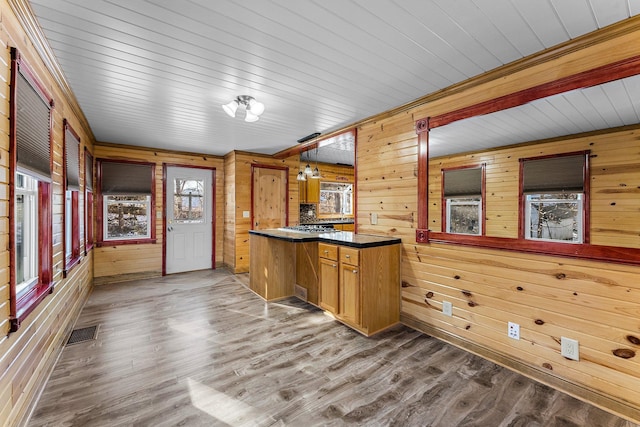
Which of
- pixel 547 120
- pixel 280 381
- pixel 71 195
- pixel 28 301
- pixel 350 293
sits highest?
→ pixel 547 120

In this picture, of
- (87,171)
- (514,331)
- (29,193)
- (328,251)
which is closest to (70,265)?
(29,193)

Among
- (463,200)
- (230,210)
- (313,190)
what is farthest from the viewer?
(313,190)

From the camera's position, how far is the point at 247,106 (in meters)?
2.89

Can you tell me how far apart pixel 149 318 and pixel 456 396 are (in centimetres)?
315

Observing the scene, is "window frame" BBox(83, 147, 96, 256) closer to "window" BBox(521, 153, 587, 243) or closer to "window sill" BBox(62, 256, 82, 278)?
"window sill" BBox(62, 256, 82, 278)

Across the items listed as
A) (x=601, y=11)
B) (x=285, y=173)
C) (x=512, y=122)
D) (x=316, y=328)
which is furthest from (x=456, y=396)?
(x=285, y=173)

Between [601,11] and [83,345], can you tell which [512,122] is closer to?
[601,11]

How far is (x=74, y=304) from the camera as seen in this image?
3.10 metres

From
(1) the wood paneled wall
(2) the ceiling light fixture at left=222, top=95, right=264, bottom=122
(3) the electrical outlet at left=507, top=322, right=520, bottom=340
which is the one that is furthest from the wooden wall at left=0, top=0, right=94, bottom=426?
(3) the electrical outlet at left=507, top=322, right=520, bottom=340

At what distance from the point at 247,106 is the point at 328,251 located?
1755mm

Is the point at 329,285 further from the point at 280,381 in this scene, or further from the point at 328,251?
the point at 280,381

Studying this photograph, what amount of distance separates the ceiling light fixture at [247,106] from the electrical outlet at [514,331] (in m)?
2.90

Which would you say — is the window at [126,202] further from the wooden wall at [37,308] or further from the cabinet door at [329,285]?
the cabinet door at [329,285]

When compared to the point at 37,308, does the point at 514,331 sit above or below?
below
